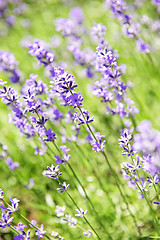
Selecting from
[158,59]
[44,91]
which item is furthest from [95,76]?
[44,91]

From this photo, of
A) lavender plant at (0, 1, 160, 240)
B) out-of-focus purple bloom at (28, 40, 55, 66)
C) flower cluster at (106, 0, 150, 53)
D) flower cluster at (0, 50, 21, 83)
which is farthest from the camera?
flower cluster at (0, 50, 21, 83)

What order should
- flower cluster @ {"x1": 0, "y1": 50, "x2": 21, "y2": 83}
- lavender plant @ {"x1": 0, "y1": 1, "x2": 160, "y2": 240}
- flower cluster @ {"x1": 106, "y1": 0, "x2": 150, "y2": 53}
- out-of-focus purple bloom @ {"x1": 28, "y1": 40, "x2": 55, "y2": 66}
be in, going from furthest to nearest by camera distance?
flower cluster @ {"x1": 0, "y1": 50, "x2": 21, "y2": 83} → flower cluster @ {"x1": 106, "y1": 0, "x2": 150, "y2": 53} → out-of-focus purple bloom @ {"x1": 28, "y1": 40, "x2": 55, "y2": 66} → lavender plant @ {"x1": 0, "y1": 1, "x2": 160, "y2": 240}

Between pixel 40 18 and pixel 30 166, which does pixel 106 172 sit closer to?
pixel 30 166

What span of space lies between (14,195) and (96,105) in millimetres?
2180

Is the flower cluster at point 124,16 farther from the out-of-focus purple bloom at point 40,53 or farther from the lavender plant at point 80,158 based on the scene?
the out-of-focus purple bloom at point 40,53

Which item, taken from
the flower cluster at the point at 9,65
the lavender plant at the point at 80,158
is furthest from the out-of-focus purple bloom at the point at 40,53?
the flower cluster at the point at 9,65

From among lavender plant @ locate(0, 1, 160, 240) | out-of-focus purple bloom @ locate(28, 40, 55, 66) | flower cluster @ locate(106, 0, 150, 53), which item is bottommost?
lavender plant @ locate(0, 1, 160, 240)

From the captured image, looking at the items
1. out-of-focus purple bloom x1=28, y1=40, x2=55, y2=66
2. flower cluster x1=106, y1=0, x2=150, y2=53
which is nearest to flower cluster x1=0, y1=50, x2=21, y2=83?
out-of-focus purple bloom x1=28, y1=40, x2=55, y2=66

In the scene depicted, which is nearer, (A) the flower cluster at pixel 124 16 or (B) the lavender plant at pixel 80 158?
(B) the lavender plant at pixel 80 158

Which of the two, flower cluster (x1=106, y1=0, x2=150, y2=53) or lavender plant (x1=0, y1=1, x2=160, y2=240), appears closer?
lavender plant (x1=0, y1=1, x2=160, y2=240)

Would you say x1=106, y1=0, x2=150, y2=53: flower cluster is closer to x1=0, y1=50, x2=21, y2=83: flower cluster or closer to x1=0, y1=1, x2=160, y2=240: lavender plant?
x1=0, y1=1, x2=160, y2=240: lavender plant

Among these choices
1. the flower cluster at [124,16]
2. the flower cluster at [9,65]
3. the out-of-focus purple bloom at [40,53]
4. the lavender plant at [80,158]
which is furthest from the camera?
the flower cluster at [9,65]

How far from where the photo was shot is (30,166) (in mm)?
4219

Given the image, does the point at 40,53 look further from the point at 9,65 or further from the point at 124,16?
the point at 9,65
